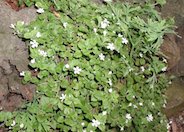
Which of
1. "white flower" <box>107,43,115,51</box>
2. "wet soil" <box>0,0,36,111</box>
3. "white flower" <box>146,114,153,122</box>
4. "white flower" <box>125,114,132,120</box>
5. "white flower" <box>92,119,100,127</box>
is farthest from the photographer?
"white flower" <box>146,114,153,122</box>

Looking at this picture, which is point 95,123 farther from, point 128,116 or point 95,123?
point 128,116

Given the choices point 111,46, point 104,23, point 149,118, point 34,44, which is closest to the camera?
point 34,44

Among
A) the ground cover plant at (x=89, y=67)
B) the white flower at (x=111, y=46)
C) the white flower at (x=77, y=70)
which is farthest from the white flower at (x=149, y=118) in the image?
the white flower at (x=77, y=70)

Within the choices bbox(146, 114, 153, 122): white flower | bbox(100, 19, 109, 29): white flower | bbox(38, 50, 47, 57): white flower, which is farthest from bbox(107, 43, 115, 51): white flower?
bbox(146, 114, 153, 122): white flower

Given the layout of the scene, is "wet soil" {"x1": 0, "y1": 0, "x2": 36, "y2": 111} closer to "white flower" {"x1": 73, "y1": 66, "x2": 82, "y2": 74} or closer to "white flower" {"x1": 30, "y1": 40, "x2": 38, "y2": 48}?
"white flower" {"x1": 30, "y1": 40, "x2": 38, "y2": 48}

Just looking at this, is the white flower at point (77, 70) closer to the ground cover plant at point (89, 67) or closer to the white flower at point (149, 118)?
the ground cover plant at point (89, 67)

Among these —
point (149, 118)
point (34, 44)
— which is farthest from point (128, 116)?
point (34, 44)

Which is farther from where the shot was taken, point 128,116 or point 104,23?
point 128,116

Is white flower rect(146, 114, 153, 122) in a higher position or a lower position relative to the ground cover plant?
lower

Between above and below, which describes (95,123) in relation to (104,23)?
below
